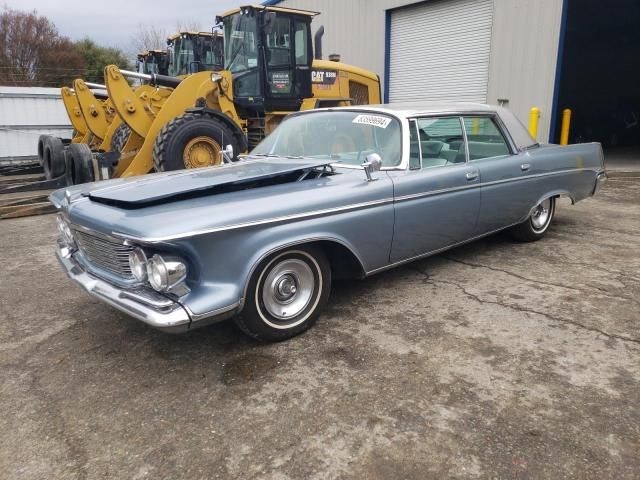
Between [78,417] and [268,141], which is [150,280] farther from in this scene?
[268,141]

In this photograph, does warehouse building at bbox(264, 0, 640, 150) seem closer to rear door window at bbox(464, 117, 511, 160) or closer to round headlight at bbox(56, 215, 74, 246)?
rear door window at bbox(464, 117, 511, 160)

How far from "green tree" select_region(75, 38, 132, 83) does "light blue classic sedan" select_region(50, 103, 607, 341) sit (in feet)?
98.4

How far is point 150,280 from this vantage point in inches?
105

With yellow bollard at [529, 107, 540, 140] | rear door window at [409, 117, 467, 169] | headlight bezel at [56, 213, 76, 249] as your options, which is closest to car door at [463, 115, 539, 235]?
rear door window at [409, 117, 467, 169]

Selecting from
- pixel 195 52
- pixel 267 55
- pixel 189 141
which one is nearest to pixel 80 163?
pixel 189 141

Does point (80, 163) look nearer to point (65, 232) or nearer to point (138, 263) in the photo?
point (65, 232)

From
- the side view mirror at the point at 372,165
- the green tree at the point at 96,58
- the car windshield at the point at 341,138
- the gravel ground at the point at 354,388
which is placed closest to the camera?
the gravel ground at the point at 354,388

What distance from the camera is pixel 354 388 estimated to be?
8.72 feet

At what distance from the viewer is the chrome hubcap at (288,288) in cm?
305

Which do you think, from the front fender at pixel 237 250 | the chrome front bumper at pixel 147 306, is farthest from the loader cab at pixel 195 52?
the chrome front bumper at pixel 147 306

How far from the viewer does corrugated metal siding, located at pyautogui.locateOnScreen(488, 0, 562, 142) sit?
10.0 metres

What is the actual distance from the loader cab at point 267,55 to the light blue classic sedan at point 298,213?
14.8 ft

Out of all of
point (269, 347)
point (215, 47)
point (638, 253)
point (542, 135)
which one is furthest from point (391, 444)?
point (215, 47)

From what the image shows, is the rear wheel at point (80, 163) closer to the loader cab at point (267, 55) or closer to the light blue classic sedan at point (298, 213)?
the loader cab at point (267, 55)
